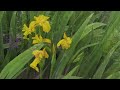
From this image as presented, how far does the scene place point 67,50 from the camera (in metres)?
1.78

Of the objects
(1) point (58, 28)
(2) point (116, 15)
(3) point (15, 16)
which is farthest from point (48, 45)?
(2) point (116, 15)

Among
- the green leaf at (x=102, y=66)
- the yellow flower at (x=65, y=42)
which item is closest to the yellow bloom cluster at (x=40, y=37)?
the yellow flower at (x=65, y=42)

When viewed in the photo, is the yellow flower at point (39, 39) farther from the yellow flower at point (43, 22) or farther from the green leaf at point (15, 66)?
the green leaf at point (15, 66)

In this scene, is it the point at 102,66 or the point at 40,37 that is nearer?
the point at 102,66

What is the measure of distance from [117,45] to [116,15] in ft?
0.72

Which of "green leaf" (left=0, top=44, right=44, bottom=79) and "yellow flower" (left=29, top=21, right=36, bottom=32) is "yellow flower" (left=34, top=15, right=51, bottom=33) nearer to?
"yellow flower" (left=29, top=21, right=36, bottom=32)

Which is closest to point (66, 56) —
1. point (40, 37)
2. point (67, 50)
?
point (67, 50)

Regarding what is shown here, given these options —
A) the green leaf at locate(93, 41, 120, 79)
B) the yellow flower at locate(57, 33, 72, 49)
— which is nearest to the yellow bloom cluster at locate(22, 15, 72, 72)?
the yellow flower at locate(57, 33, 72, 49)

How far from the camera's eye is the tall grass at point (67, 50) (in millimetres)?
1713

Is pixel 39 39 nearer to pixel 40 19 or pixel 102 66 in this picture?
pixel 40 19

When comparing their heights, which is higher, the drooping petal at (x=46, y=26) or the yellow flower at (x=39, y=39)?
the drooping petal at (x=46, y=26)

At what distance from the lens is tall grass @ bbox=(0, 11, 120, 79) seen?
1713 mm

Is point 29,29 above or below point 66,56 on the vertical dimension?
above
